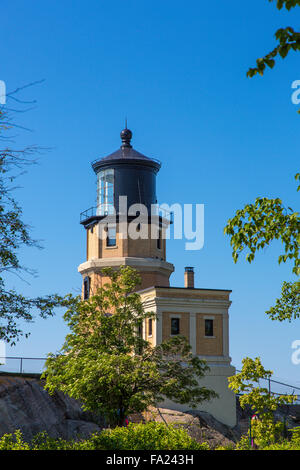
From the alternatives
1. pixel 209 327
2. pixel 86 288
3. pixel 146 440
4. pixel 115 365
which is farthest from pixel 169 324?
pixel 146 440

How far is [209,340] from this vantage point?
44.5 metres

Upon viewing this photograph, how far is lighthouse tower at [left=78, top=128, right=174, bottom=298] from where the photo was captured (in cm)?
5112

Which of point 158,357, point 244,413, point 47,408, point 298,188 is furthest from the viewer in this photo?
point 244,413

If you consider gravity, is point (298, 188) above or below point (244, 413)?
above

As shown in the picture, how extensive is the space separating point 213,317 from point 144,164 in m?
14.5

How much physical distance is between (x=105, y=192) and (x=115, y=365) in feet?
84.6

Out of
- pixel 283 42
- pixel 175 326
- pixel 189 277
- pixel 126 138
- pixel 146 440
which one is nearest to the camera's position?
pixel 283 42

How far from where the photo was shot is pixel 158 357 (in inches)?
1234

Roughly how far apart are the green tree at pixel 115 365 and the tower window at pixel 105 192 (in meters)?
19.8

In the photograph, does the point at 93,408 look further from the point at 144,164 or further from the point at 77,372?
the point at 144,164

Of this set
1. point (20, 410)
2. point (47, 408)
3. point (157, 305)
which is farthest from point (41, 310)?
point (157, 305)

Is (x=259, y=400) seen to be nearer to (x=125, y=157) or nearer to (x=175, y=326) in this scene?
(x=175, y=326)

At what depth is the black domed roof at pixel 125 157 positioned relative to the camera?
5166 cm

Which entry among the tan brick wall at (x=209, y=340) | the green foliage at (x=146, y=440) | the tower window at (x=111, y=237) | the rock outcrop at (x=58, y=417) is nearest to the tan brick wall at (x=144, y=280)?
the tower window at (x=111, y=237)
